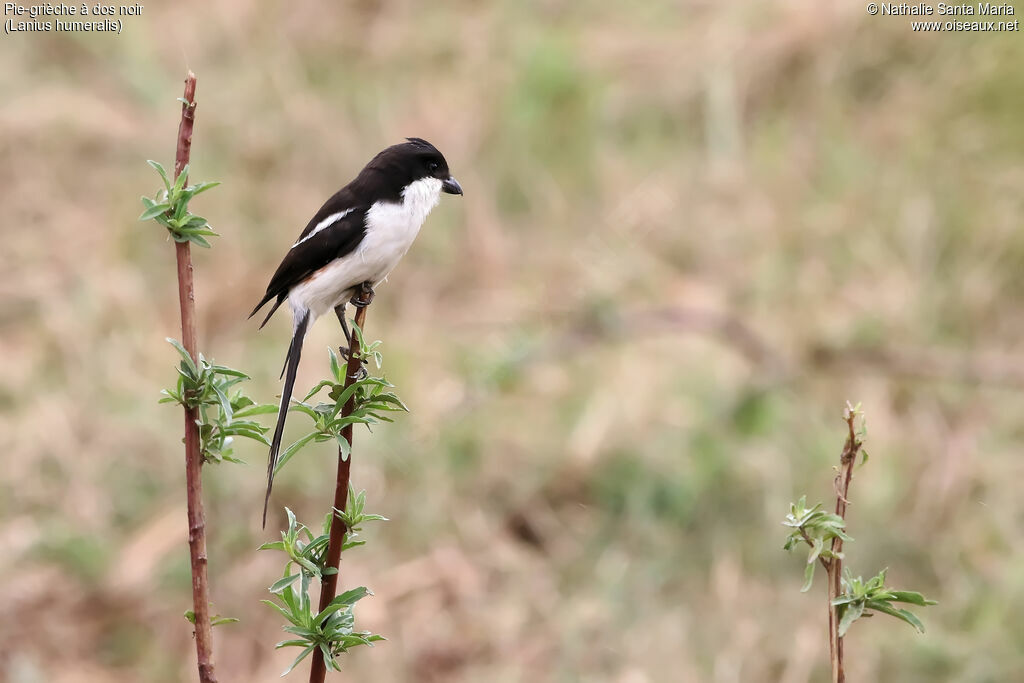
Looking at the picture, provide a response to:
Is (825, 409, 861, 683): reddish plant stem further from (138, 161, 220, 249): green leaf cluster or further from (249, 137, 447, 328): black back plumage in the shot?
(249, 137, 447, 328): black back plumage

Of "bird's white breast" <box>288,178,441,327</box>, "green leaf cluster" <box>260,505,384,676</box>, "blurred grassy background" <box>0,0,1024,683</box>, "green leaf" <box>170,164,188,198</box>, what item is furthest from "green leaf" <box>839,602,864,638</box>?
"blurred grassy background" <box>0,0,1024,683</box>

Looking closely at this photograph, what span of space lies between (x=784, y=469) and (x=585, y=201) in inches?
99.9

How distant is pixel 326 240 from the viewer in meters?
2.84

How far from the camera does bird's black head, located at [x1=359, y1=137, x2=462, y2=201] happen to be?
2898 mm

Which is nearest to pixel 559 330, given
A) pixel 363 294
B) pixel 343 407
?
pixel 363 294

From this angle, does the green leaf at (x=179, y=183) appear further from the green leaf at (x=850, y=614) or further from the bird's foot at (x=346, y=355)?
the green leaf at (x=850, y=614)

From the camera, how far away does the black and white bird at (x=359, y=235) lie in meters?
2.79

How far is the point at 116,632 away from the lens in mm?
5023

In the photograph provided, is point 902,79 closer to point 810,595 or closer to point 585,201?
point 585,201

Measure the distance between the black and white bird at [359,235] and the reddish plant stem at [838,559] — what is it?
137 centimetres

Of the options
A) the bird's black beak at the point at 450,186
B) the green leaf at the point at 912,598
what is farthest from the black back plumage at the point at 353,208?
the green leaf at the point at 912,598

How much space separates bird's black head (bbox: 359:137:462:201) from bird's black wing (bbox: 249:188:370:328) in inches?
3.4

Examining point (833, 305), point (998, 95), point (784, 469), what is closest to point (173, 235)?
point (784, 469)

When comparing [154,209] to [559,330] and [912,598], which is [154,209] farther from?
[559,330]
